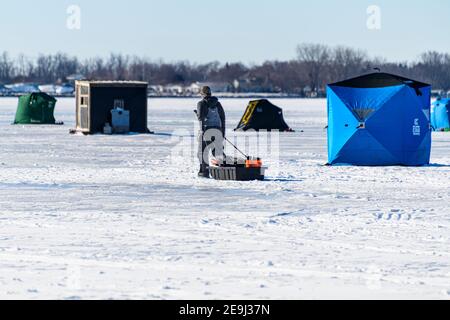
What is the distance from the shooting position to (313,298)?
9.13 metres

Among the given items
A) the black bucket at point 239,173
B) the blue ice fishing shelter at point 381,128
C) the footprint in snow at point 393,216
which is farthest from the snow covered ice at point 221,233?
the blue ice fishing shelter at point 381,128

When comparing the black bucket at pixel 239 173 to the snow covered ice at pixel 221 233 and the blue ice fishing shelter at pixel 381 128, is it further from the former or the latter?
the blue ice fishing shelter at pixel 381 128

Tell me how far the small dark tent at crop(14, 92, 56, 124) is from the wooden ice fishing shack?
1054 centimetres

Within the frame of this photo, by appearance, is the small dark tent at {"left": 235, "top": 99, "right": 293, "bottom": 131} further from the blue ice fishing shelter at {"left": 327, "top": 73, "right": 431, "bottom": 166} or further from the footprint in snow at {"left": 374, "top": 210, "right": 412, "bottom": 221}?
the footprint in snow at {"left": 374, "top": 210, "right": 412, "bottom": 221}

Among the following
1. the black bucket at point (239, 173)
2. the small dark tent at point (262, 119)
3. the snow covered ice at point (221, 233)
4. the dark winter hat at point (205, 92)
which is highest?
the dark winter hat at point (205, 92)

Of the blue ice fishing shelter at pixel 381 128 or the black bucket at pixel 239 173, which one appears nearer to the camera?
the black bucket at pixel 239 173

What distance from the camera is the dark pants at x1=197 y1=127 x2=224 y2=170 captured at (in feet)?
68.2

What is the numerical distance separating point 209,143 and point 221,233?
7.94m

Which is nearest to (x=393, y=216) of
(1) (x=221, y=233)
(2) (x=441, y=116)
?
(1) (x=221, y=233)

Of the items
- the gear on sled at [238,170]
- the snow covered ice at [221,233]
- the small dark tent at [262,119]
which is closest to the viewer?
the snow covered ice at [221,233]

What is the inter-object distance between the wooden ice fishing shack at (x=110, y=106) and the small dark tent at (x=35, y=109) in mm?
10545

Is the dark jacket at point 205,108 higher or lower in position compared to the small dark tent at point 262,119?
higher

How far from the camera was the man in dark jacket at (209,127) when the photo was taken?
20734 mm
